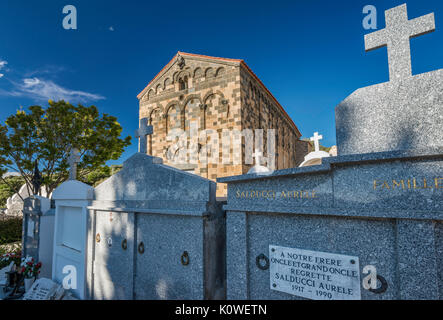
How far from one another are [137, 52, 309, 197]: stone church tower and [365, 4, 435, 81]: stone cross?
7.50 metres

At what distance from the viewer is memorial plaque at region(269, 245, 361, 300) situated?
2650 mm

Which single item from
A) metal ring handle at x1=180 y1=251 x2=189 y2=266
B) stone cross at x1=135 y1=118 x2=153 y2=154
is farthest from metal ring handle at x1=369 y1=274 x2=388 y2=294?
stone cross at x1=135 y1=118 x2=153 y2=154

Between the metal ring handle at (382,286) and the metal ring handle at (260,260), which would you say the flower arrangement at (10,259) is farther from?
the metal ring handle at (382,286)

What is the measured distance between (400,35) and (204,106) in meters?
9.30

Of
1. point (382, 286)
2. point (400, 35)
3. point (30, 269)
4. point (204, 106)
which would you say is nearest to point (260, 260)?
point (382, 286)

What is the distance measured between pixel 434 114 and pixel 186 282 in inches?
165

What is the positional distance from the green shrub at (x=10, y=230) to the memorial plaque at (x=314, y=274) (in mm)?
14958

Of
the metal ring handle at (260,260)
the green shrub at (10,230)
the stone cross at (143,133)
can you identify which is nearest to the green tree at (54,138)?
the green shrub at (10,230)

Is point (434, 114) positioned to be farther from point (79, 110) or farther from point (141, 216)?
point (79, 110)

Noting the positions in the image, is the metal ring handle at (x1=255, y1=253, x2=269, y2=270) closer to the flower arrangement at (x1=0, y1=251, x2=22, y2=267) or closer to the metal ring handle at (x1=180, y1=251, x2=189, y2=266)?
the metal ring handle at (x1=180, y1=251, x2=189, y2=266)

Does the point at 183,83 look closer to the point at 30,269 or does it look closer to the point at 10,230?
the point at 30,269

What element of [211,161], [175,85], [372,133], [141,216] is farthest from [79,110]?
[372,133]

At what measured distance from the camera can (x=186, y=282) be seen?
12.4 feet
